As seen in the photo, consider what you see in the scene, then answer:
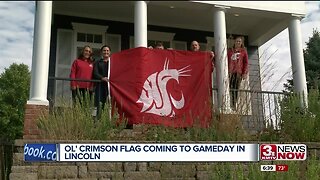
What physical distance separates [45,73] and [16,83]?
25.7 m

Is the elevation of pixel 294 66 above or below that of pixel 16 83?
below

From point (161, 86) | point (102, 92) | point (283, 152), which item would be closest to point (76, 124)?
point (102, 92)

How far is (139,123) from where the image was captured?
22.8 ft

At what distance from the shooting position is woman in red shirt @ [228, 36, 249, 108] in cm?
736

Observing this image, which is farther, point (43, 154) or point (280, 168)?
point (43, 154)

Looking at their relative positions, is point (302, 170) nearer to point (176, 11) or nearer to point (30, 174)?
point (30, 174)

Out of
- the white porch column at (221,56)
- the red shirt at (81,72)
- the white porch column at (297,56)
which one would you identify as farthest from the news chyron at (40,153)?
the white porch column at (297,56)

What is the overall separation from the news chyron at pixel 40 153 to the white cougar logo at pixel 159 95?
202 cm

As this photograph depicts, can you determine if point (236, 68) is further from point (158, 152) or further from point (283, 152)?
point (158, 152)

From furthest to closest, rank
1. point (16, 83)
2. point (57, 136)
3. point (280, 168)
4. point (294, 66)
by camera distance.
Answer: point (16, 83)
point (294, 66)
point (57, 136)
point (280, 168)

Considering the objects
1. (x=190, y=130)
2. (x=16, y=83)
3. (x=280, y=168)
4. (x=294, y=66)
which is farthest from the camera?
(x=16, y=83)

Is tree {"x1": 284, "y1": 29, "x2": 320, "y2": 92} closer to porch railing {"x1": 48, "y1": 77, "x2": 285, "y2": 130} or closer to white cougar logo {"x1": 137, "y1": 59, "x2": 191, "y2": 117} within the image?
porch railing {"x1": 48, "y1": 77, "x2": 285, "y2": 130}

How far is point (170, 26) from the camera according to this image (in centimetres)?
1179

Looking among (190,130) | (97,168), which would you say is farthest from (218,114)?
(97,168)
